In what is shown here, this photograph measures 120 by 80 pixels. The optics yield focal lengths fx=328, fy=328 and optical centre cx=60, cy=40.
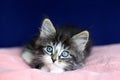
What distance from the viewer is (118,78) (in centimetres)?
158

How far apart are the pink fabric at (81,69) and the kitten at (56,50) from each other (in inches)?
2.6

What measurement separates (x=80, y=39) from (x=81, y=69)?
16 centimetres

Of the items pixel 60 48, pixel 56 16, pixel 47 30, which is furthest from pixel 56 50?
pixel 56 16

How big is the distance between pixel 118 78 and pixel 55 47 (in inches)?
14.6

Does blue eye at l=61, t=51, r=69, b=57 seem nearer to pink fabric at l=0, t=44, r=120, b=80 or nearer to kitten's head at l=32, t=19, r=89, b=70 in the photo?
kitten's head at l=32, t=19, r=89, b=70

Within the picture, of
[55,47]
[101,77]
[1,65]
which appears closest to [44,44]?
[55,47]

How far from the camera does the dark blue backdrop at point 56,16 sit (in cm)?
219

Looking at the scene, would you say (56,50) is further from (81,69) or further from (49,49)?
(81,69)

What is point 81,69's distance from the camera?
5.80 feet

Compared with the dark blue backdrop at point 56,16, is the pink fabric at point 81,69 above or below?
below

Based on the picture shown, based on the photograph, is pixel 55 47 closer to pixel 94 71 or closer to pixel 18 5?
pixel 94 71

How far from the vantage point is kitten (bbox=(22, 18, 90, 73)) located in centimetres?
172

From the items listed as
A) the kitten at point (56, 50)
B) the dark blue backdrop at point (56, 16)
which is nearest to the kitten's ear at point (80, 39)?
the kitten at point (56, 50)

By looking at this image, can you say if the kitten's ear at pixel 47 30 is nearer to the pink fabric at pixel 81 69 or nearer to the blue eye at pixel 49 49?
the blue eye at pixel 49 49
